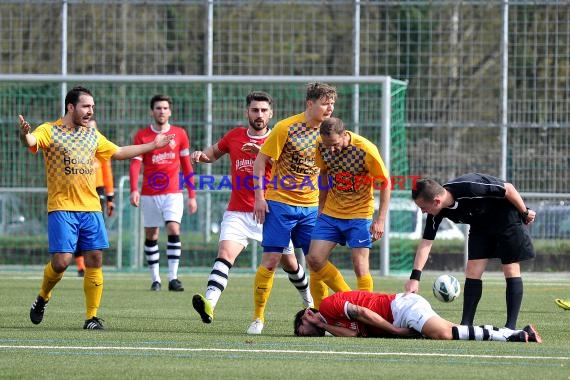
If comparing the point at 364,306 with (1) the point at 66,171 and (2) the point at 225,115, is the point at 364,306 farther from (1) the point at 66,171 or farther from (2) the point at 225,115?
(2) the point at 225,115

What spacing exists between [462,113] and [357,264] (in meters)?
11.2

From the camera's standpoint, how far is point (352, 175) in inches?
423

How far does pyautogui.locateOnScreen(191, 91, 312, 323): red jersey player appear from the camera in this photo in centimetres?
1146

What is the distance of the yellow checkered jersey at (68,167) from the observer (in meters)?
10.9

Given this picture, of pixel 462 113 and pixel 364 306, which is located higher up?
pixel 462 113

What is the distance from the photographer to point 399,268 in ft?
67.5

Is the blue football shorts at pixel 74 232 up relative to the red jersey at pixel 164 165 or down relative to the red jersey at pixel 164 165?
down

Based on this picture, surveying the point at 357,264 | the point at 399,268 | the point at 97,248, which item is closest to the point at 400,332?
the point at 357,264

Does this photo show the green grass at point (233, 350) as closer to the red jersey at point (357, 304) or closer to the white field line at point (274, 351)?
the white field line at point (274, 351)

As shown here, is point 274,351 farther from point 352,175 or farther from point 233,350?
point 352,175

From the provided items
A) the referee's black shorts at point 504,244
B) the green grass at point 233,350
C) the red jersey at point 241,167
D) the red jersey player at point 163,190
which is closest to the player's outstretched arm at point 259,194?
the green grass at point 233,350

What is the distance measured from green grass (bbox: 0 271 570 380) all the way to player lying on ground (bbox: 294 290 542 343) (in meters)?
0.15

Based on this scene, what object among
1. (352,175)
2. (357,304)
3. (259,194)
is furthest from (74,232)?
(357,304)

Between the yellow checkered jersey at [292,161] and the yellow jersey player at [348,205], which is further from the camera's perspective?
the yellow checkered jersey at [292,161]
